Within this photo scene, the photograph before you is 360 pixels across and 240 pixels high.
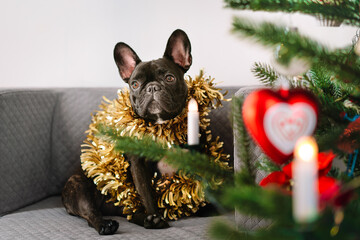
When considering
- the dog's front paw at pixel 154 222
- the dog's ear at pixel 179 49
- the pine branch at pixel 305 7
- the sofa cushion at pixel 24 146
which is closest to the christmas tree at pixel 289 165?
the pine branch at pixel 305 7

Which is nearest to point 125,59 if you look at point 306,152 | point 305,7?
point 305,7

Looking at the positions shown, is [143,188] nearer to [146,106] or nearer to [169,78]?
[146,106]

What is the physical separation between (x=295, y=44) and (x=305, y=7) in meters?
0.10

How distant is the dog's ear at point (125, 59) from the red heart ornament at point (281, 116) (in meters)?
0.91

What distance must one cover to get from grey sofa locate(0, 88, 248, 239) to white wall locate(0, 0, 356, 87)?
0.29m

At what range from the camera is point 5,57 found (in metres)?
2.02

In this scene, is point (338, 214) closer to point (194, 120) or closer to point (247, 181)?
point (247, 181)

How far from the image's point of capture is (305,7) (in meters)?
0.50

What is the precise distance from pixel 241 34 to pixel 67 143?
4.34 feet

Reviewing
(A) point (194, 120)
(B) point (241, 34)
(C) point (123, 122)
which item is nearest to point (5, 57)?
(C) point (123, 122)

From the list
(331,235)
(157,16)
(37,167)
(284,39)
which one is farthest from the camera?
(157,16)

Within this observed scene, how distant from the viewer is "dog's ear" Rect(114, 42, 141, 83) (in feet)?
4.36

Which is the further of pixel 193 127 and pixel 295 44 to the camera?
pixel 193 127

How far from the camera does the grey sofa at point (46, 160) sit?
3.84 feet
